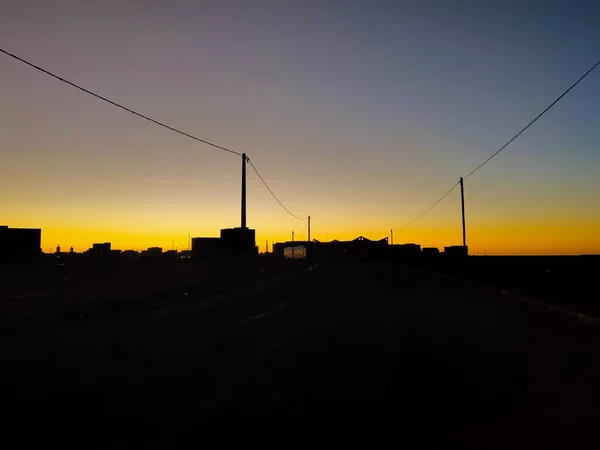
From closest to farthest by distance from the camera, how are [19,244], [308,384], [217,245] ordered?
[308,384]
[19,244]
[217,245]

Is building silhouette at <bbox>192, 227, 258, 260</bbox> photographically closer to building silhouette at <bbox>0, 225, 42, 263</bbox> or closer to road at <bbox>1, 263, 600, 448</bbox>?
building silhouette at <bbox>0, 225, 42, 263</bbox>

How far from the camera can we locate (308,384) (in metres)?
9.80

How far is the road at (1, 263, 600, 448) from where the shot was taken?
23.4 ft

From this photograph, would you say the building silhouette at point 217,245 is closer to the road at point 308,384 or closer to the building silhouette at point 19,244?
the building silhouette at point 19,244

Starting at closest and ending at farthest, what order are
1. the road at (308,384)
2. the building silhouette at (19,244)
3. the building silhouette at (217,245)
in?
the road at (308,384) < the building silhouette at (19,244) < the building silhouette at (217,245)

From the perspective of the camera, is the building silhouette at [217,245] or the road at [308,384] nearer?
the road at [308,384]

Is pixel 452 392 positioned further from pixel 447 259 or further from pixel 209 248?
pixel 209 248

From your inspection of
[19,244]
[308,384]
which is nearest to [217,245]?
[19,244]

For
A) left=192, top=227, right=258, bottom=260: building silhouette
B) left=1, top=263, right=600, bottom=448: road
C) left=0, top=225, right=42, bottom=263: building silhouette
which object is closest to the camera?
left=1, top=263, right=600, bottom=448: road

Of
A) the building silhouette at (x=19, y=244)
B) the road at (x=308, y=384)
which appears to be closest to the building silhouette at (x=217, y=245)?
the building silhouette at (x=19, y=244)

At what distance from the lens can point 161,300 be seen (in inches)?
1194

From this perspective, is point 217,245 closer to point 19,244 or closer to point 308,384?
point 19,244

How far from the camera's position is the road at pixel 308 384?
23.4 ft

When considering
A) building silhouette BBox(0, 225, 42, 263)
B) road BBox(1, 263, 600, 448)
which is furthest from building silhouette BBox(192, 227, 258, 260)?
road BBox(1, 263, 600, 448)
